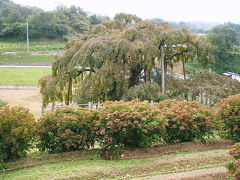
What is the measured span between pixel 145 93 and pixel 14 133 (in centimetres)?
819

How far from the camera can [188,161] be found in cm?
789

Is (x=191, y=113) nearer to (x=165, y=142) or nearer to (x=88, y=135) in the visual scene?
(x=165, y=142)

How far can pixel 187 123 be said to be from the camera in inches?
362

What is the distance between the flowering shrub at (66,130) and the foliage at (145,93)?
249 inches

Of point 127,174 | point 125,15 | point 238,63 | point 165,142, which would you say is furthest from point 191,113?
point 238,63

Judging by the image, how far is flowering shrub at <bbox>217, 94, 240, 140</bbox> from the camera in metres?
9.33

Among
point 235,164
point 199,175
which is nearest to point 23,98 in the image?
point 199,175

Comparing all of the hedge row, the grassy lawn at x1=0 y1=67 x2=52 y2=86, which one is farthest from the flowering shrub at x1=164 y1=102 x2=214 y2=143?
the grassy lawn at x1=0 y1=67 x2=52 y2=86

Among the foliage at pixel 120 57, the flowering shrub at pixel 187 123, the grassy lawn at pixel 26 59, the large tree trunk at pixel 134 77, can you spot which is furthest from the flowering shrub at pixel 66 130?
A: the grassy lawn at pixel 26 59

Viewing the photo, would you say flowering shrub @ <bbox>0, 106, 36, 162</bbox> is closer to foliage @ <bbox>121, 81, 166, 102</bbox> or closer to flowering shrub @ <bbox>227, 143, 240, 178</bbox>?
flowering shrub @ <bbox>227, 143, 240, 178</bbox>

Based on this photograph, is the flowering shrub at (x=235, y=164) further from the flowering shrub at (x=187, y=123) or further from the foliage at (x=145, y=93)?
the foliage at (x=145, y=93)

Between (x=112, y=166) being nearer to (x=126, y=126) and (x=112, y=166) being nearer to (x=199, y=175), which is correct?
(x=126, y=126)

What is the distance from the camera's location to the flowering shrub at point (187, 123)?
30.0 ft

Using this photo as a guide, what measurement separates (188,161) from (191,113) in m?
1.85
